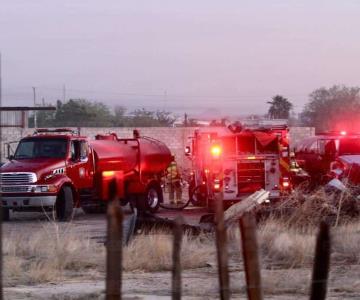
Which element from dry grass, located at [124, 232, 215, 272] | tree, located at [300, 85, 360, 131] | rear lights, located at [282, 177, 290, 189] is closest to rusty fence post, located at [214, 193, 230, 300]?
dry grass, located at [124, 232, 215, 272]

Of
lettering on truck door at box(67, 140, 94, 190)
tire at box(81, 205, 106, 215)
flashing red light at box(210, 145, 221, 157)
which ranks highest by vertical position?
flashing red light at box(210, 145, 221, 157)

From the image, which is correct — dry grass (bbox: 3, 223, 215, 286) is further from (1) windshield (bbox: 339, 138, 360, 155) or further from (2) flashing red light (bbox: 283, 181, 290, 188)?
(1) windshield (bbox: 339, 138, 360, 155)

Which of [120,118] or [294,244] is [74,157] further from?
[120,118]

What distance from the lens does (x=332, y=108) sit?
73.4m

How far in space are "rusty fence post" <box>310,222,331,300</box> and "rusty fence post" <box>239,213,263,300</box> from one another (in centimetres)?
42

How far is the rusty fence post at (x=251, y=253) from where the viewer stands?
629 centimetres

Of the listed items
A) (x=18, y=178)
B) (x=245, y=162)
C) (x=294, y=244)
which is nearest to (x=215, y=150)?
(x=245, y=162)

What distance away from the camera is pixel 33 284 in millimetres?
12344

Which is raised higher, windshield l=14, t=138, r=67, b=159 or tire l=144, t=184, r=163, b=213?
windshield l=14, t=138, r=67, b=159

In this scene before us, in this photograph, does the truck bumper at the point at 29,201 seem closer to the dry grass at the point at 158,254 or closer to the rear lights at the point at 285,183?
the rear lights at the point at 285,183

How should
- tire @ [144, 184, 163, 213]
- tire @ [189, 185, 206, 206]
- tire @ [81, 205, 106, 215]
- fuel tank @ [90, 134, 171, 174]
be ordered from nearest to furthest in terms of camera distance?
1. tire @ [189, 185, 206, 206]
2. fuel tank @ [90, 134, 171, 174]
3. tire @ [81, 205, 106, 215]
4. tire @ [144, 184, 163, 213]

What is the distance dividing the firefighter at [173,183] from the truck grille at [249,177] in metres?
5.97

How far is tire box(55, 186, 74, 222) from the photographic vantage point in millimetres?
24953

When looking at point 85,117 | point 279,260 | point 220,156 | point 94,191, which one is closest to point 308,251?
point 279,260
